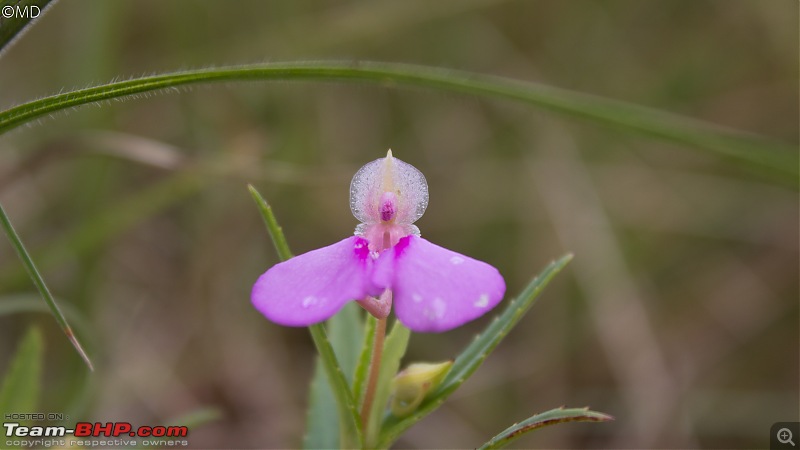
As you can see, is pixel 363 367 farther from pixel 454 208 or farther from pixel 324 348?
pixel 454 208

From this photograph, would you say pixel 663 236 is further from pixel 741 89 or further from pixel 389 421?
pixel 389 421

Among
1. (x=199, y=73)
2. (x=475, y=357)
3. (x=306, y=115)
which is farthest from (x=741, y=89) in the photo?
(x=199, y=73)

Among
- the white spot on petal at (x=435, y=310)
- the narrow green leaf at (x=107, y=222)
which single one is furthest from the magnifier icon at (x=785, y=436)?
the narrow green leaf at (x=107, y=222)

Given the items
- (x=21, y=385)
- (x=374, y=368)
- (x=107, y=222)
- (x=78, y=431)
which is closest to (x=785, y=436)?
(x=374, y=368)

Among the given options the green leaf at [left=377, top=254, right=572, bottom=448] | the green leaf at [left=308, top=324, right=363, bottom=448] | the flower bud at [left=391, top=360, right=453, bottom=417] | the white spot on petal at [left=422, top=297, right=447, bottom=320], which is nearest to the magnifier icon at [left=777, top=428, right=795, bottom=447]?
the green leaf at [left=377, top=254, right=572, bottom=448]

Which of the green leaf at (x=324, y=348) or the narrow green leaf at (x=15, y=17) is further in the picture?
the green leaf at (x=324, y=348)

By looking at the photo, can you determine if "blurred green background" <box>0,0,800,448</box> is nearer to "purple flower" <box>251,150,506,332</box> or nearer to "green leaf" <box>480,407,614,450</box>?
"purple flower" <box>251,150,506,332</box>

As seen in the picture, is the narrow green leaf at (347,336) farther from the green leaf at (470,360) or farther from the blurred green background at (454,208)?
the blurred green background at (454,208)
